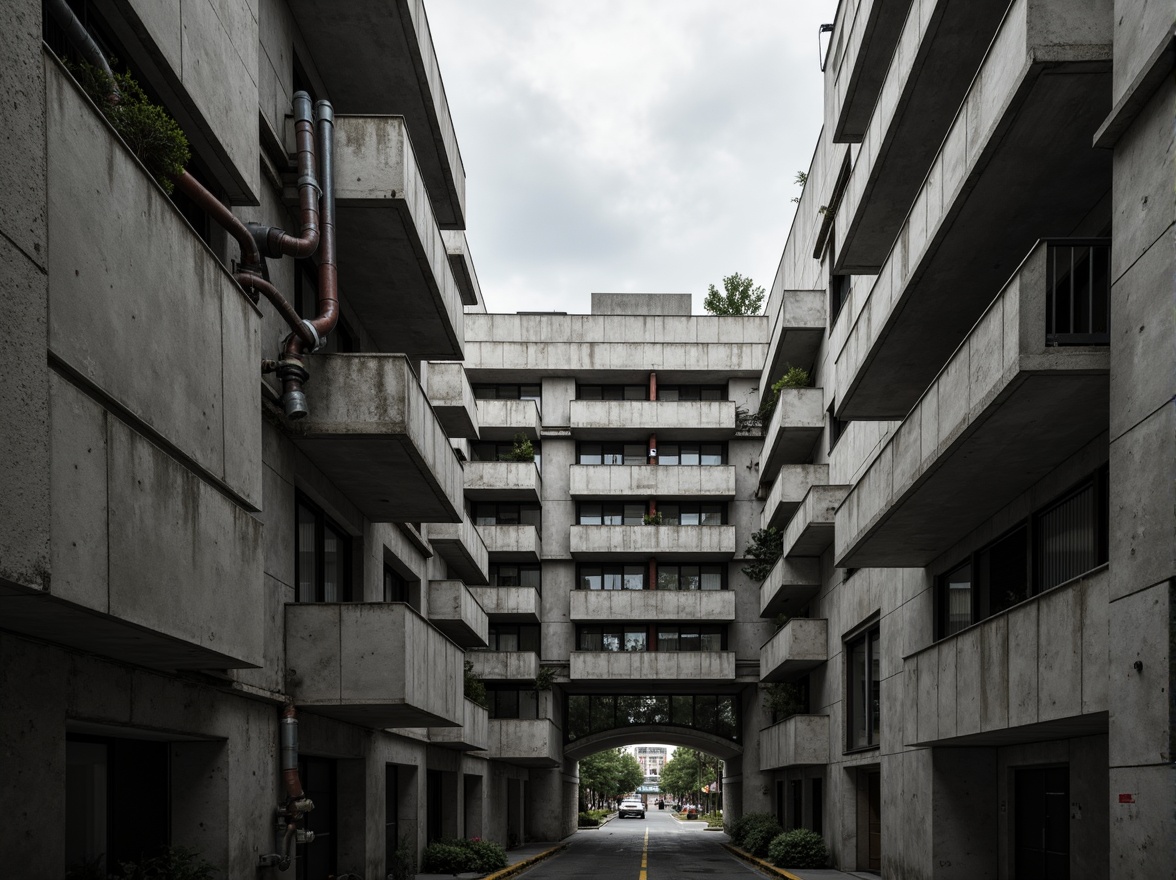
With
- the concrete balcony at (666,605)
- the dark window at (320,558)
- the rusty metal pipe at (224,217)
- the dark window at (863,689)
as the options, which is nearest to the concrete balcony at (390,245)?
the rusty metal pipe at (224,217)

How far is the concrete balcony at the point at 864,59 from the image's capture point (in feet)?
64.8

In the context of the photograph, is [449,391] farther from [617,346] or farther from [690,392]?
[690,392]

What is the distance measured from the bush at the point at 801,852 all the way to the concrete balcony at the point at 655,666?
36.6 feet

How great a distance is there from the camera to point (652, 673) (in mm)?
40438

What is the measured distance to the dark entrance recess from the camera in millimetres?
15477

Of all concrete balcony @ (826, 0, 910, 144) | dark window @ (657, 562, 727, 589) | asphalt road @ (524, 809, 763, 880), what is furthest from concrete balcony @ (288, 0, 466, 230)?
dark window @ (657, 562, 727, 589)

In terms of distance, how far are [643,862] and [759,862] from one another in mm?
3411

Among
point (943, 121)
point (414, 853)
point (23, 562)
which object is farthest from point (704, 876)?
point (23, 562)

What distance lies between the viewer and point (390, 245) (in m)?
16.8

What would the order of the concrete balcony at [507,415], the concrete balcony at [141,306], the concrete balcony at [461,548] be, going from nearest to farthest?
the concrete balcony at [141,306]
the concrete balcony at [461,548]
the concrete balcony at [507,415]

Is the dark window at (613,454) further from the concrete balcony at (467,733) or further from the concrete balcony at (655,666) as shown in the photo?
the concrete balcony at (467,733)

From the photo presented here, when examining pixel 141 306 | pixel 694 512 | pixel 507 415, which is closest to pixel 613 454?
pixel 694 512

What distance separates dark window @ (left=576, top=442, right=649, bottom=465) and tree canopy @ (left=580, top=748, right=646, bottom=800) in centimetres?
1688

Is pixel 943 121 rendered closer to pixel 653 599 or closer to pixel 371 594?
pixel 371 594
